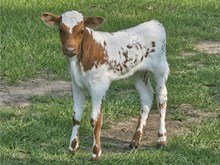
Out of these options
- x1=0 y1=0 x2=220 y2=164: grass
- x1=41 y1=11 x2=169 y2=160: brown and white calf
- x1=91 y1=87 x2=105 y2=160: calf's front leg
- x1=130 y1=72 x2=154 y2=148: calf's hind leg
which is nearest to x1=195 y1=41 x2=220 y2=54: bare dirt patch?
x1=0 y1=0 x2=220 y2=164: grass

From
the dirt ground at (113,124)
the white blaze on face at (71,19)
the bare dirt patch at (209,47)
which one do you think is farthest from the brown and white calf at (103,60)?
the bare dirt patch at (209,47)

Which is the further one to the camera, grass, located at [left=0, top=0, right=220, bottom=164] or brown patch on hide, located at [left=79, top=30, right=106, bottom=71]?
grass, located at [left=0, top=0, right=220, bottom=164]

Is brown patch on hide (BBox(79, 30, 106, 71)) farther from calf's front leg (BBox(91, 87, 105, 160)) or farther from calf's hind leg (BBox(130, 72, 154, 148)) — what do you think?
calf's hind leg (BBox(130, 72, 154, 148))

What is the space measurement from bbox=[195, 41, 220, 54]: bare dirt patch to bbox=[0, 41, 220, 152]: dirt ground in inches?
139

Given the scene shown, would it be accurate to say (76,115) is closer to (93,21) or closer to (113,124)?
(93,21)

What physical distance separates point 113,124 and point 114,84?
1720 millimetres

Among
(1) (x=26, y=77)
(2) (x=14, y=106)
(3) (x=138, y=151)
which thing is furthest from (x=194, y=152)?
(1) (x=26, y=77)

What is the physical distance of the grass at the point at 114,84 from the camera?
620cm

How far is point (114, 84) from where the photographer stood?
29.4 feet

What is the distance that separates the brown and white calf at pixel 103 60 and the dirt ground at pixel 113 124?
339mm

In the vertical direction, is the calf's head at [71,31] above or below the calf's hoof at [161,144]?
above

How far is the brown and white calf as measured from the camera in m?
5.70

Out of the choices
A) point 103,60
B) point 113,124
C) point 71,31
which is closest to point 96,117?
point 103,60

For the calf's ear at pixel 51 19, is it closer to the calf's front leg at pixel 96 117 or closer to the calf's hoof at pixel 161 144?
the calf's front leg at pixel 96 117
